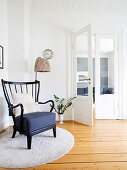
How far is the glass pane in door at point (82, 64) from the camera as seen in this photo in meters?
2.77

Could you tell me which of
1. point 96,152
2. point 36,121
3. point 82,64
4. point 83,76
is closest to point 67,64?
point 82,64

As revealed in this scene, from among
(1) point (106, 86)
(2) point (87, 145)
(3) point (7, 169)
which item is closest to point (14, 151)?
(3) point (7, 169)

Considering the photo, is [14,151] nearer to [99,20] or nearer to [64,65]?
[64,65]

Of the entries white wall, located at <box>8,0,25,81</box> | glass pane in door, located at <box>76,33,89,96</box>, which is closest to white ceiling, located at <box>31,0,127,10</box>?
white wall, located at <box>8,0,25,81</box>

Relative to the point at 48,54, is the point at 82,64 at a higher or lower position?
lower

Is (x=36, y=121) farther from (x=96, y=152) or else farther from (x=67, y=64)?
(x=67, y=64)

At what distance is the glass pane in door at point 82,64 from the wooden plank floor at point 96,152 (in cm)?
104

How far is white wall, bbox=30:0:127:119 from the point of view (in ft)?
9.73

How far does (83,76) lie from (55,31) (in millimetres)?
1488

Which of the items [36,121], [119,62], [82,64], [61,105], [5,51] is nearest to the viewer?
[36,121]

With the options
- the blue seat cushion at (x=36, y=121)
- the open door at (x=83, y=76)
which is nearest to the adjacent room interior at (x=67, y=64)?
the open door at (x=83, y=76)

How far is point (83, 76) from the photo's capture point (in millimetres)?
2826

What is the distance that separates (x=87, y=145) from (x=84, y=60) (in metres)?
1.95

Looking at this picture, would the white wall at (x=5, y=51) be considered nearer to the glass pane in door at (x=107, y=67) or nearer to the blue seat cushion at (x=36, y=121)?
the blue seat cushion at (x=36, y=121)
